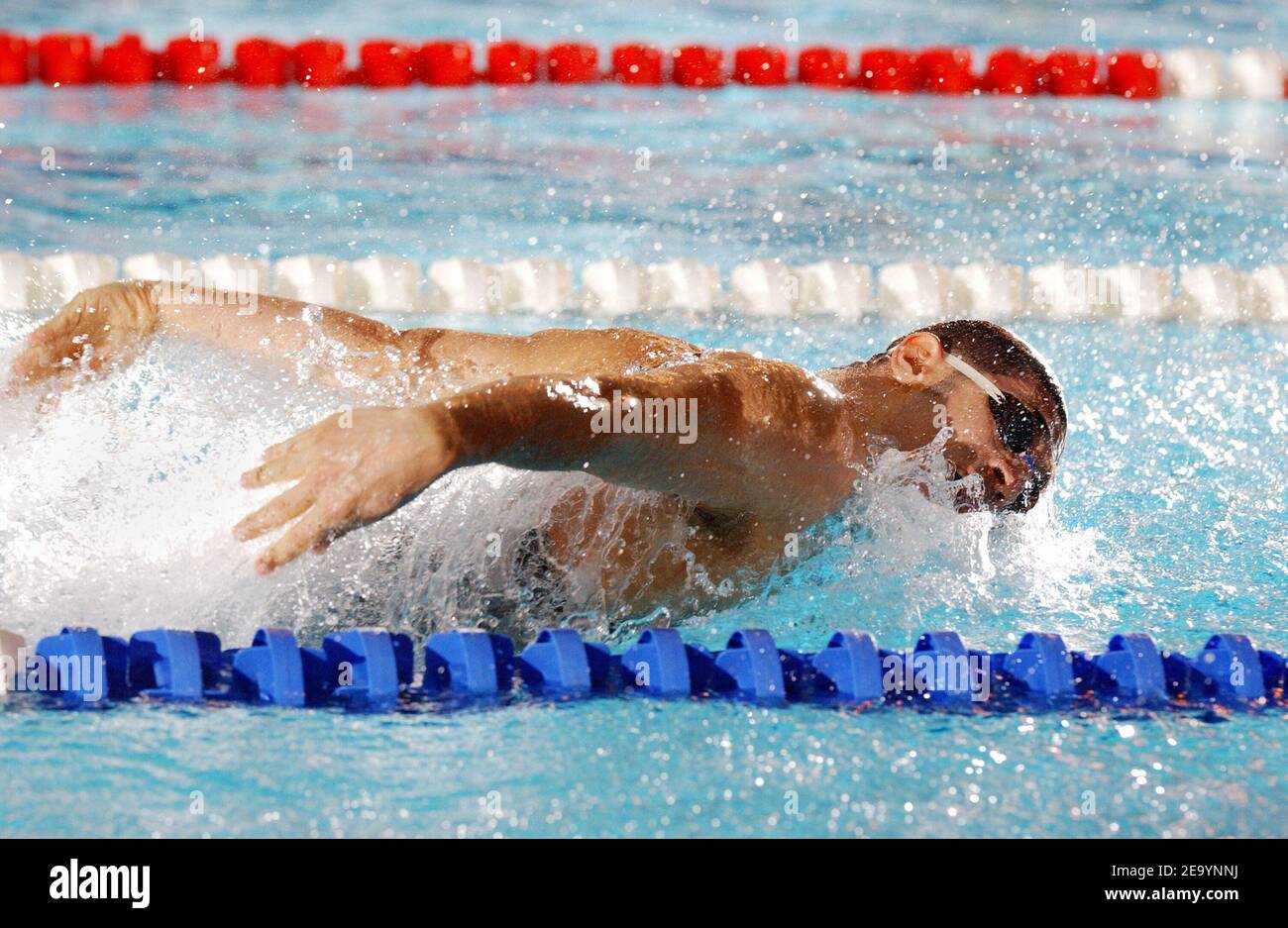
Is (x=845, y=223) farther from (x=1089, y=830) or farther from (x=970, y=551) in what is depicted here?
(x=1089, y=830)

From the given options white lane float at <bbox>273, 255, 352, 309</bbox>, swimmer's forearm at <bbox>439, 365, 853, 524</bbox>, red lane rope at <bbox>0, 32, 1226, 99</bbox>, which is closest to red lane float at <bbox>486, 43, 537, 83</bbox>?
red lane rope at <bbox>0, 32, 1226, 99</bbox>

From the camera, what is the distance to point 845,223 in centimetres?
578

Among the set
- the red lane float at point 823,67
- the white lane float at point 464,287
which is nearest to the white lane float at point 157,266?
the white lane float at point 464,287

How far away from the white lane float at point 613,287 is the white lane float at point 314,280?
843 millimetres

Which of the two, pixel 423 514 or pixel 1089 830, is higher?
pixel 423 514

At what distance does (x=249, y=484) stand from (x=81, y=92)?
528 centimetres

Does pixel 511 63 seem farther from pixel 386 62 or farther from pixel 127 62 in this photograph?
pixel 127 62

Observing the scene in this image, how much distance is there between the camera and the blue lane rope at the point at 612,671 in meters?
1.92

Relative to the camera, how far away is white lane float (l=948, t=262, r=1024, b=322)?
5254mm

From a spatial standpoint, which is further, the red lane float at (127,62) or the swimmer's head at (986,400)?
the red lane float at (127,62)

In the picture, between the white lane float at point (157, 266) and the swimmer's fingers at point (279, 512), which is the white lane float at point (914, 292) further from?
the swimmer's fingers at point (279, 512)

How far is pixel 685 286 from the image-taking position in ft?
17.1

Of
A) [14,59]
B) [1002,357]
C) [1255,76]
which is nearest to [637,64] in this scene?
[14,59]
